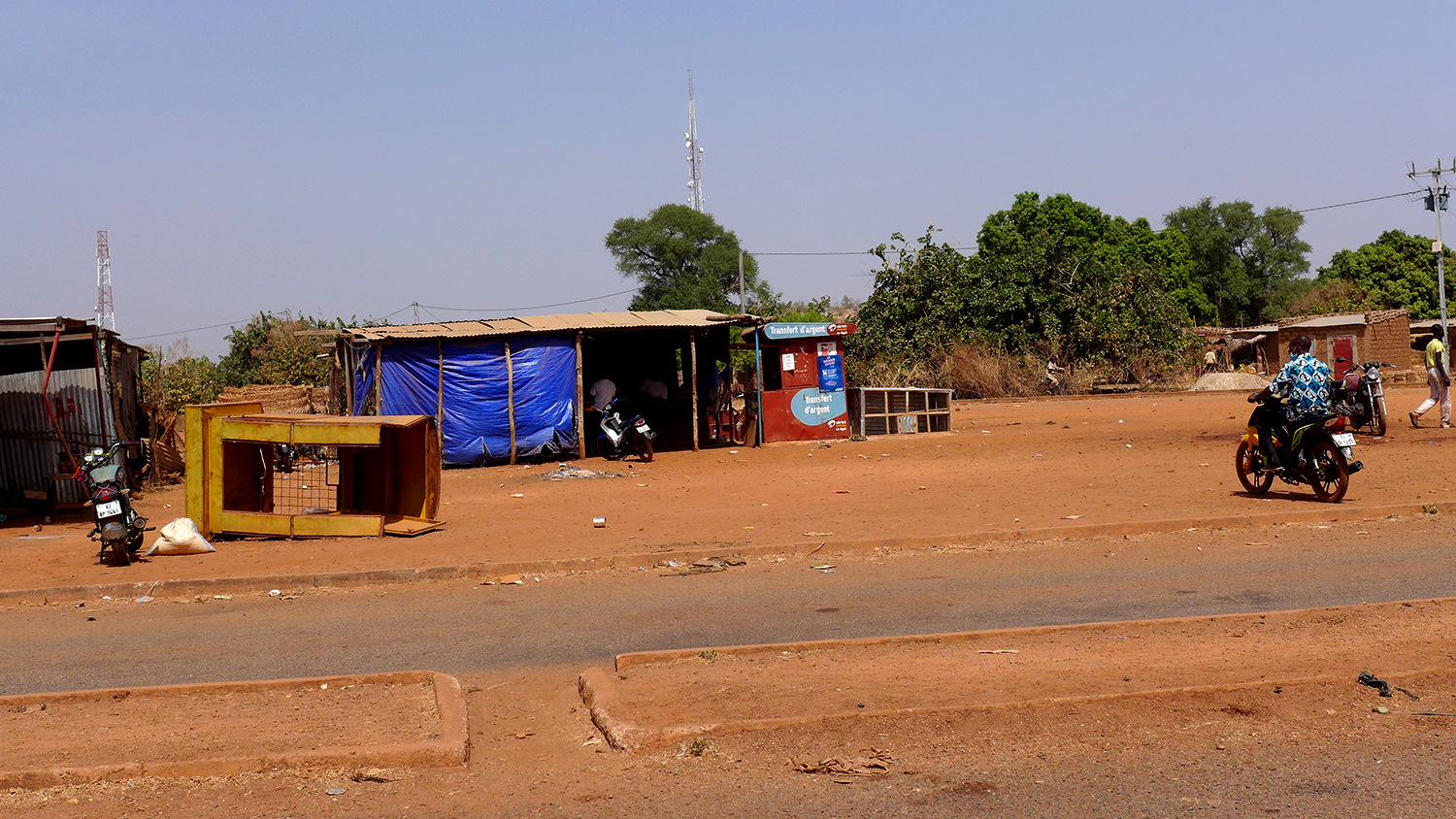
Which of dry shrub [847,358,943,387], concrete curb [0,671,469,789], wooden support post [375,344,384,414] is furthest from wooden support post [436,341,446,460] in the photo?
dry shrub [847,358,943,387]

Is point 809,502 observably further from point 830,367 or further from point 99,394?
point 99,394

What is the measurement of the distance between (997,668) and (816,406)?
17055mm

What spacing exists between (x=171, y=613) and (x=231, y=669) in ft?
7.85

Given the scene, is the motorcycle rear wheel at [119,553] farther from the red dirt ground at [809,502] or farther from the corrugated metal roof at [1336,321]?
the corrugated metal roof at [1336,321]

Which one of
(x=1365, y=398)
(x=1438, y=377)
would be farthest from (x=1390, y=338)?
(x=1365, y=398)

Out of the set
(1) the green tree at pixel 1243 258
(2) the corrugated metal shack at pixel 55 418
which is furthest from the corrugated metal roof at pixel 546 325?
(1) the green tree at pixel 1243 258

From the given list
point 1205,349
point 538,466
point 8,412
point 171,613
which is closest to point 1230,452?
point 538,466

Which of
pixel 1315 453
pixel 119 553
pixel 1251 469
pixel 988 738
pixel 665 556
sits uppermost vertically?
pixel 1315 453

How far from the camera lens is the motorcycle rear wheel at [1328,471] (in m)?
11.0

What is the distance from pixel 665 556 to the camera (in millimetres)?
9969

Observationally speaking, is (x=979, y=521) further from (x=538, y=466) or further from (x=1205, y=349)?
(x=1205, y=349)

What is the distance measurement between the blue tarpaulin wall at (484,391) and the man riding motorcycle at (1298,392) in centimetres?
1248

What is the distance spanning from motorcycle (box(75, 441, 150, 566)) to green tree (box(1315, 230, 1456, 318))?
190 feet

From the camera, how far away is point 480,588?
Result: 30.3 feet
